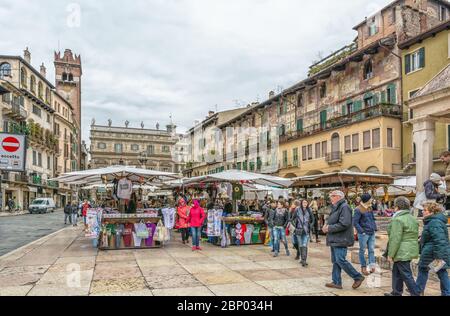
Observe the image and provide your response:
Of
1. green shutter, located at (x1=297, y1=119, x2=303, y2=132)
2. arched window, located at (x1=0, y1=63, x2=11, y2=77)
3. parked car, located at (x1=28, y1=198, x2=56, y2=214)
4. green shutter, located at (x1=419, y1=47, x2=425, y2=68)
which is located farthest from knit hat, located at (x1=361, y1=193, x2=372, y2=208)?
arched window, located at (x1=0, y1=63, x2=11, y2=77)

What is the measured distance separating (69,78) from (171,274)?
81.1 meters

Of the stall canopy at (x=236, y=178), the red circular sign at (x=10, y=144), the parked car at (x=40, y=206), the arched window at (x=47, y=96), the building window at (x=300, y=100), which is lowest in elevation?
the parked car at (x=40, y=206)

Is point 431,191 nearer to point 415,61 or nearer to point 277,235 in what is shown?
point 277,235

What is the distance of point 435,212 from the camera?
6180 mm

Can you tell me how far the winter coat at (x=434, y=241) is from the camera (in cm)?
599

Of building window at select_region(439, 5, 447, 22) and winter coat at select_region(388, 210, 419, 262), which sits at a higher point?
building window at select_region(439, 5, 447, 22)

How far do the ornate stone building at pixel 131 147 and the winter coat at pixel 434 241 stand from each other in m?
92.6

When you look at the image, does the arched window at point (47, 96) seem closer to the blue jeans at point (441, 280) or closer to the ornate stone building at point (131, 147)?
the ornate stone building at point (131, 147)

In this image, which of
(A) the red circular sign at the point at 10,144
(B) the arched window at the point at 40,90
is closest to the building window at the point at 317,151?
(A) the red circular sign at the point at 10,144

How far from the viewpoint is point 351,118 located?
1235 inches

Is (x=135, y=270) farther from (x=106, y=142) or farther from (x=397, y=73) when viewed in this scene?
(x=106, y=142)

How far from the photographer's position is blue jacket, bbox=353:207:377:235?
898 cm

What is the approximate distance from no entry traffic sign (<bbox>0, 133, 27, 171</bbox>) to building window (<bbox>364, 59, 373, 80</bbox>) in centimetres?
2603

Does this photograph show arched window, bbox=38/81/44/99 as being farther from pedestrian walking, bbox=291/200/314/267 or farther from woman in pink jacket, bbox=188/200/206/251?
pedestrian walking, bbox=291/200/314/267
